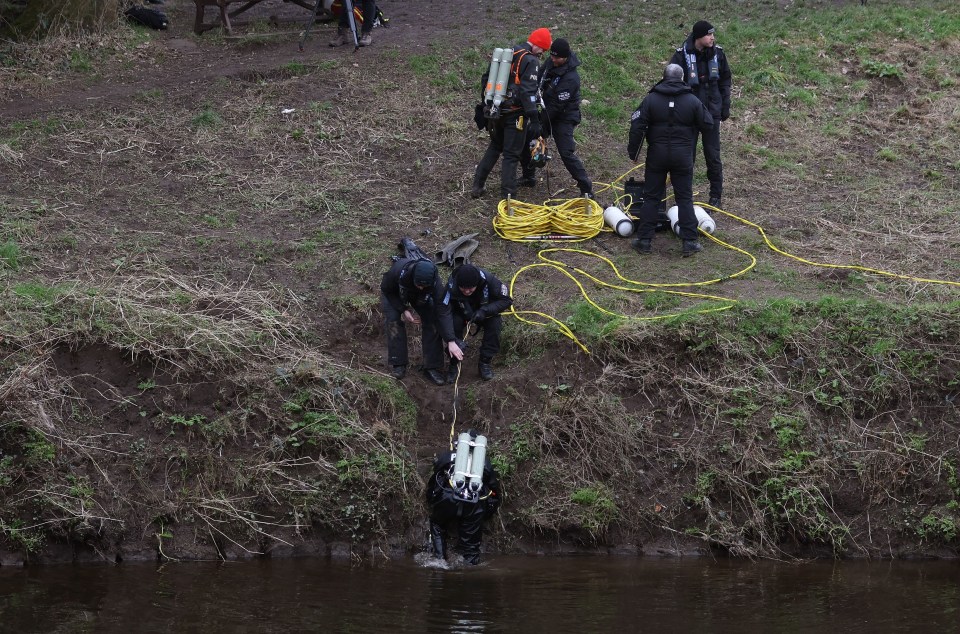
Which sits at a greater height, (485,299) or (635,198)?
(635,198)

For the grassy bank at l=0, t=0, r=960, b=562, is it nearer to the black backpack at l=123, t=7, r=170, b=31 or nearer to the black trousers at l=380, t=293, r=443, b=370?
the black trousers at l=380, t=293, r=443, b=370

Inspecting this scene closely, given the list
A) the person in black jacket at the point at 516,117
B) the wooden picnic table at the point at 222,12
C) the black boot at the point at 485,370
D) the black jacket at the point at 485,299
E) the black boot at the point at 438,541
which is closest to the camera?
the black boot at the point at 438,541

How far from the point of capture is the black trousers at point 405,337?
331 inches

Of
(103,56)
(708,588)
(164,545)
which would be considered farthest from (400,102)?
(708,588)

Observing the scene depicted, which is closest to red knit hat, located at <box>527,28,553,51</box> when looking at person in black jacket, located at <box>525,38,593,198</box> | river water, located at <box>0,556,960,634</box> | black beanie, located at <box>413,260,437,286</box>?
person in black jacket, located at <box>525,38,593,198</box>

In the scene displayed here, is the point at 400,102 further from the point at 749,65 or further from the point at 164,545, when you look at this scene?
the point at 164,545

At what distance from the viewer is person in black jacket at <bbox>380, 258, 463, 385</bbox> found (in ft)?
26.6

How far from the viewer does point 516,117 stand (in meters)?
10.2

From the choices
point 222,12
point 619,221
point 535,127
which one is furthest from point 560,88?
point 222,12

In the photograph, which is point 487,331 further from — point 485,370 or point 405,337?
point 405,337

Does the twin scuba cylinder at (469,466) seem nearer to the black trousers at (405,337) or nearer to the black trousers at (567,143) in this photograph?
the black trousers at (405,337)

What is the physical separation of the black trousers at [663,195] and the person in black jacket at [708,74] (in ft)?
2.04

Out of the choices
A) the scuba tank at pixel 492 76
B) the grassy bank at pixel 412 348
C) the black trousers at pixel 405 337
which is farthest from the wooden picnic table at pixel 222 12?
the black trousers at pixel 405 337

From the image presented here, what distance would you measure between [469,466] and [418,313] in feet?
5.22
